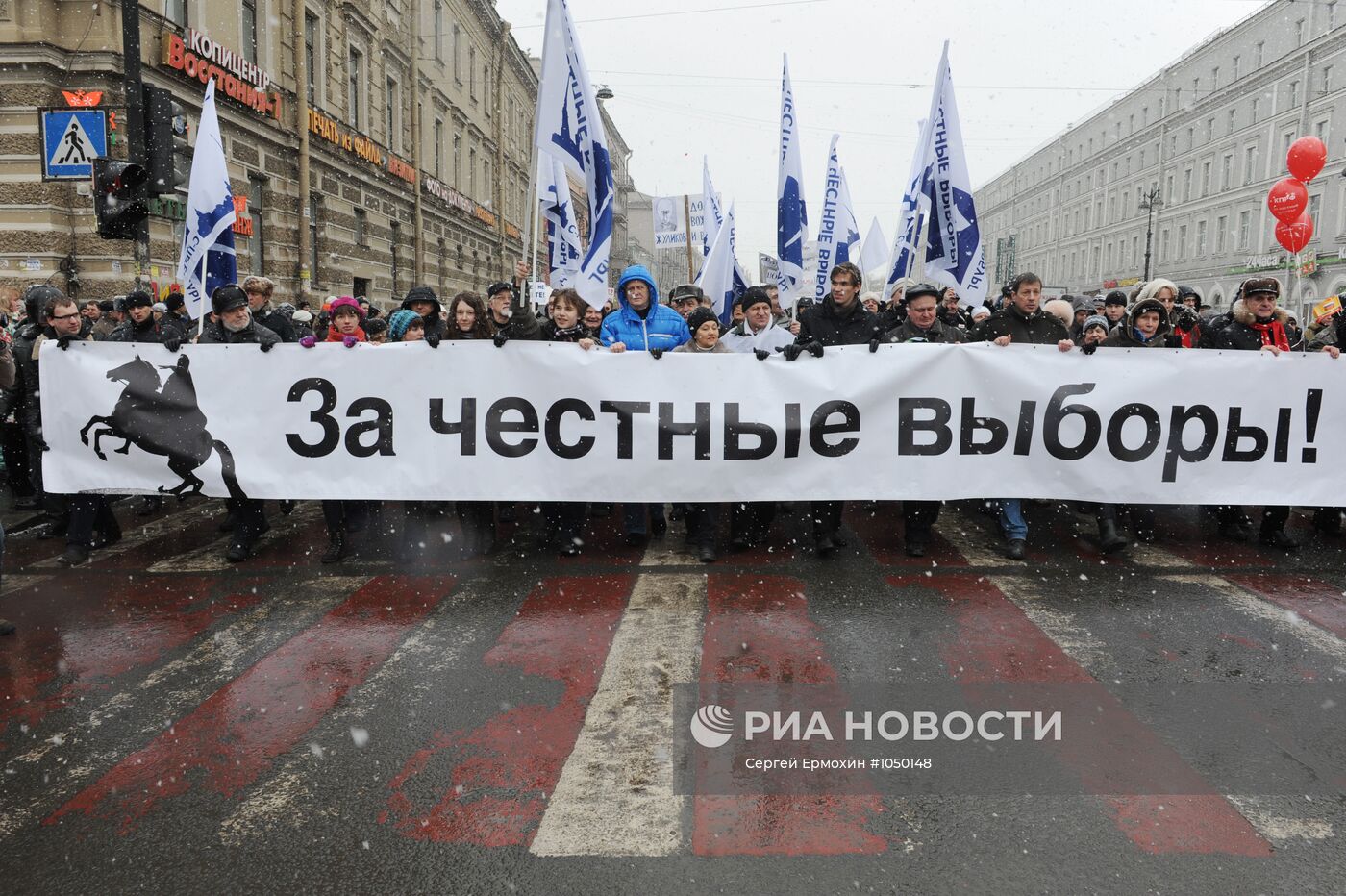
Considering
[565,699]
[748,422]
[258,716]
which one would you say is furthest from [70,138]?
[565,699]

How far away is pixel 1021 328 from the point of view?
21.3 ft

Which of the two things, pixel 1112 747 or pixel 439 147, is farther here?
pixel 439 147

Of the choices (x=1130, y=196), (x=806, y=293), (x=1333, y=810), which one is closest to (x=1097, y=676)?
(x=1333, y=810)

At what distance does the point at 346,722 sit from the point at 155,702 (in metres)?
0.91

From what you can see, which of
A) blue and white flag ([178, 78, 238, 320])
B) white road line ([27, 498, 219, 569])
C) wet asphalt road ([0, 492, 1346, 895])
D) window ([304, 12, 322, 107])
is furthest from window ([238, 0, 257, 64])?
wet asphalt road ([0, 492, 1346, 895])

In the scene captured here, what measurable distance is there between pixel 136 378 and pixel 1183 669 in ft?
21.3

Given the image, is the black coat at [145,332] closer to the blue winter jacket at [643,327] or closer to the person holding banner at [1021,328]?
the blue winter jacket at [643,327]

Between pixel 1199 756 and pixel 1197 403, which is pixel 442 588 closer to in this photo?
pixel 1199 756

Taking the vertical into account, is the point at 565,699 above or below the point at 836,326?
below

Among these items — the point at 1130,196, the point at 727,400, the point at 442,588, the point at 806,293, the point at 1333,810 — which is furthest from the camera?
the point at 1130,196

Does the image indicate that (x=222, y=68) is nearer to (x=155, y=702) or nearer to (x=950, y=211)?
(x=950, y=211)

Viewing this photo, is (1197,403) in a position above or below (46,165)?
below

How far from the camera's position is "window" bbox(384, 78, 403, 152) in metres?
26.5

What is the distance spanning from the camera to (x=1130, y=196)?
2968 inches
